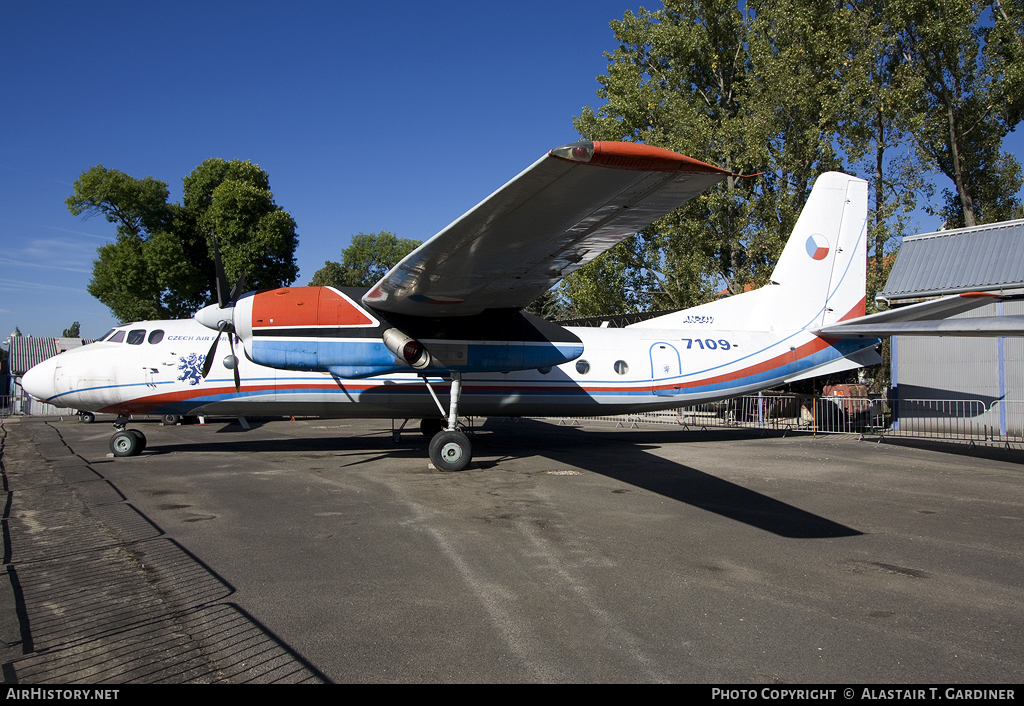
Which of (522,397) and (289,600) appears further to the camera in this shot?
(522,397)

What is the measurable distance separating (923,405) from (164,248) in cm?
3562

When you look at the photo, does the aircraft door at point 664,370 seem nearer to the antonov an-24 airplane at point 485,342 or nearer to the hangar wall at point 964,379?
the antonov an-24 airplane at point 485,342

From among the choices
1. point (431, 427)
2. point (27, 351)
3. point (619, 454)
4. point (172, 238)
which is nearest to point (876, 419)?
point (619, 454)

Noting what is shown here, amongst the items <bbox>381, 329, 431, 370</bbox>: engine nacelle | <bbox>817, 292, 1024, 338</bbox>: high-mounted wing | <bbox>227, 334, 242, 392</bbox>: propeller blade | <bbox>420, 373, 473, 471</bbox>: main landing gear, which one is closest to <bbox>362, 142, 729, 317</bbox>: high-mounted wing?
<bbox>381, 329, 431, 370</bbox>: engine nacelle

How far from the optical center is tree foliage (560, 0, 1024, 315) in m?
23.3

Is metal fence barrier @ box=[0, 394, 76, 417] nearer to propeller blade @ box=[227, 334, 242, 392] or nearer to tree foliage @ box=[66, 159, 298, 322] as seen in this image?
tree foliage @ box=[66, 159, 298, 322]

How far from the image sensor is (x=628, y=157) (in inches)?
186

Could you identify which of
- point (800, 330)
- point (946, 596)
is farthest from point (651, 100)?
point (946, 596)

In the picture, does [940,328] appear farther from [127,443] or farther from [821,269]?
[127,443]

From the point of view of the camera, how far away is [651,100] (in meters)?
27.5

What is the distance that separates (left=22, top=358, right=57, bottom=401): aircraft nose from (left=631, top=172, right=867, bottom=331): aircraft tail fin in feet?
52.6

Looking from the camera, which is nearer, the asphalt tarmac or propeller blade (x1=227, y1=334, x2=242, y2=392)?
the asphalt tarmac

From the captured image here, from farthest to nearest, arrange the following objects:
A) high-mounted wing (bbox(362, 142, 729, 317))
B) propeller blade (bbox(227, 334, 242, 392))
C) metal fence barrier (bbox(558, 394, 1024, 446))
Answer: metal fence barrier (bbox(558, 394, 1024, 446)) → propeller blade (bbox(227, 334, 242, 392)) → high-mounted wing (bbox(362, 142, 729, 317))
